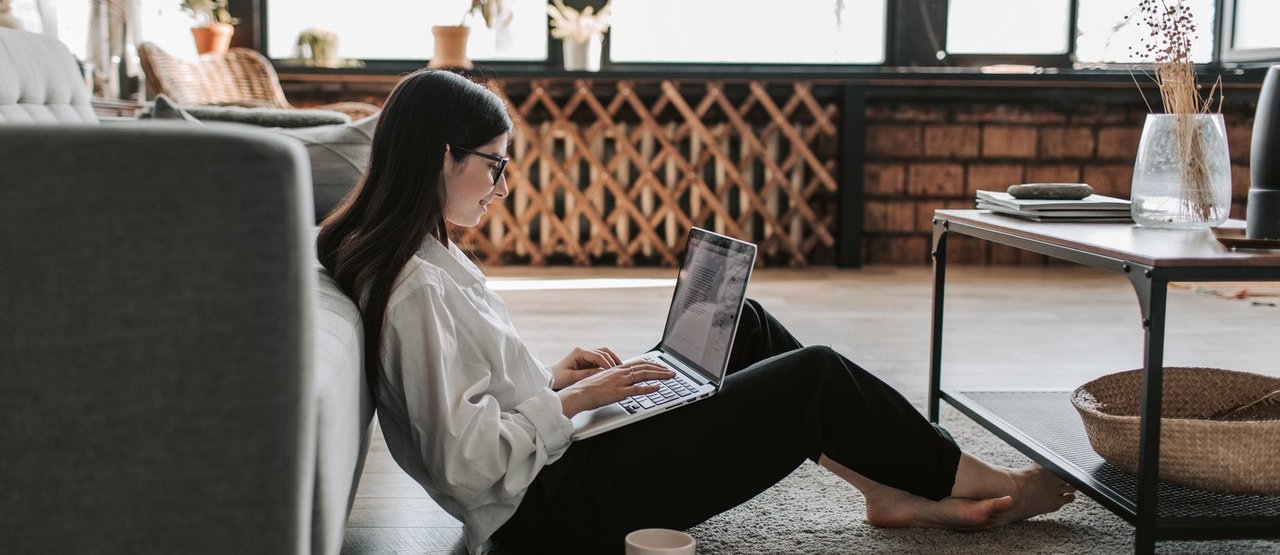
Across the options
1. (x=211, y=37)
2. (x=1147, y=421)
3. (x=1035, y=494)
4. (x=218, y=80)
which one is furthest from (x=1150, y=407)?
(x=211, y=37)

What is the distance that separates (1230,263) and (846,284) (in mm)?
2591

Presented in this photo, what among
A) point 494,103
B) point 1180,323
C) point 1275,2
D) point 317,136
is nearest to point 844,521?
point 494,103

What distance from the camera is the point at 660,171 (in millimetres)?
4281

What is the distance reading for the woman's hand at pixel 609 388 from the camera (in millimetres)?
1156

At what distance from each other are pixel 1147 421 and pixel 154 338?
923 millimetres

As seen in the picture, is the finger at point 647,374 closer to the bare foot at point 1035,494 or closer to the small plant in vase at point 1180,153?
the bare foot at point 1035,494

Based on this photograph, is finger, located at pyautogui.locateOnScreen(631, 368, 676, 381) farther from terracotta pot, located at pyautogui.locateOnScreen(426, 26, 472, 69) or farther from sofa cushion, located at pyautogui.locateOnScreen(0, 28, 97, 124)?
terracotta pot, located at pyautogui.locateOnScreen(426, 26, 472, 69)

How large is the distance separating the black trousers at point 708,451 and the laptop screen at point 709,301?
5cm

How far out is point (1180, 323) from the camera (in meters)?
2.98

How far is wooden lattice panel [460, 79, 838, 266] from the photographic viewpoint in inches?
161

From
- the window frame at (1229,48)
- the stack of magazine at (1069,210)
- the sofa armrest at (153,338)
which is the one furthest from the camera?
the window frame at (1229,48)

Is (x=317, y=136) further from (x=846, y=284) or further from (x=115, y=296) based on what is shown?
(x=846, y=284)

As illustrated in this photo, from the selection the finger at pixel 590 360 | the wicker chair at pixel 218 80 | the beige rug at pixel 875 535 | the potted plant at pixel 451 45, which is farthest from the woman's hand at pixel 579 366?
the potted plant at pixel 451 45

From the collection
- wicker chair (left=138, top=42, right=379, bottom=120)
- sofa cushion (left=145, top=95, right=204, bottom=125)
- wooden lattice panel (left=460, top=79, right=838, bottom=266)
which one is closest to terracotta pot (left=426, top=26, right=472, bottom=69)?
wooden lattice panel (left=460, top=79, right=838, bottom=266)
